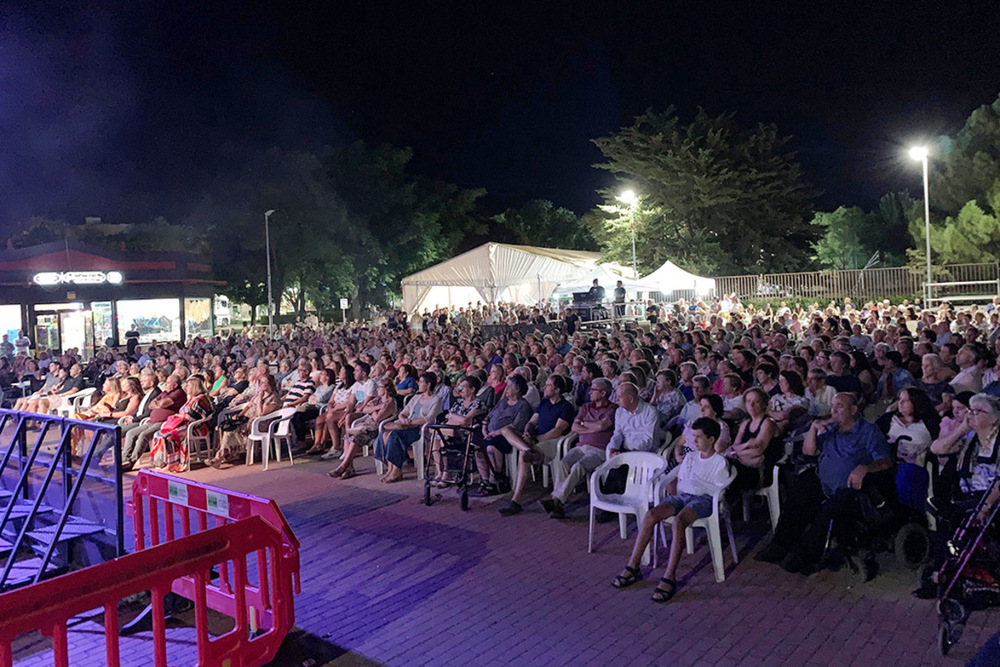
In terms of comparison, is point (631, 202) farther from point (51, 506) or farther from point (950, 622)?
point (950, 622)

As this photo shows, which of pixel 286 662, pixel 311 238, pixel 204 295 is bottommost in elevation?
pixel 286 662

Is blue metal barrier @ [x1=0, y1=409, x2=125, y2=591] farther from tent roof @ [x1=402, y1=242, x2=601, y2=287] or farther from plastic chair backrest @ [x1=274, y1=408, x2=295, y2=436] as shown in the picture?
tent roof @ [x1=402, y1=242, x2=601, y2=287]

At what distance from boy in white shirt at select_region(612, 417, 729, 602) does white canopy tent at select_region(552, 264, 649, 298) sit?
20198 millimetres

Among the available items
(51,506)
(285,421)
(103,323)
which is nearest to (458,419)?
(285,421)

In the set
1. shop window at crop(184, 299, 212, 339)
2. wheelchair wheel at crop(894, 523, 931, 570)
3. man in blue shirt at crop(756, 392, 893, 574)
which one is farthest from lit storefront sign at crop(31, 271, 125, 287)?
wheelchair wheel at crop(894, 523, 931, 570)

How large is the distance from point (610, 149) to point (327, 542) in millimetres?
32836

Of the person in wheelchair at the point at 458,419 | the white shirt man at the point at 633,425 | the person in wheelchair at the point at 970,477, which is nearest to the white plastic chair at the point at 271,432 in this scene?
the person in wheelchair at the point at 458,419

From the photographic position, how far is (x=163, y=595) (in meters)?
3.25

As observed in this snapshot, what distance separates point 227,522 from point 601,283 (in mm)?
22902

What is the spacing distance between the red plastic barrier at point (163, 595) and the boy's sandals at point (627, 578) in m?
2.02

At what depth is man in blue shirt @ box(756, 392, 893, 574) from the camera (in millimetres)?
4762

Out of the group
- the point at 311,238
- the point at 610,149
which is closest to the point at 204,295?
the point at 311,238

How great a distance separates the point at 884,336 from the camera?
10.7m

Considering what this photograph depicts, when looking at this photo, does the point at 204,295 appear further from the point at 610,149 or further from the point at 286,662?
the point at 286,662
